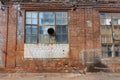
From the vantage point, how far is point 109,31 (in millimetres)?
14070

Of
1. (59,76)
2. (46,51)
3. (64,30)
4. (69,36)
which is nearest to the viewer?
(59,76)

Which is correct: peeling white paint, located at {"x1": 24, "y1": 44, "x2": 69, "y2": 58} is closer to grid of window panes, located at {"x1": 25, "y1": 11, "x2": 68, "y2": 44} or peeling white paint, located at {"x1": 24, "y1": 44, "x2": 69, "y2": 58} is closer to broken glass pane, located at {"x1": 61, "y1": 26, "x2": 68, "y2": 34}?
grid of window panes, located at {"x1": 25, "y1": 11, "x2": 68, "y2": 44}

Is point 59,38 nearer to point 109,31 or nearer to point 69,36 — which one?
point 69,36

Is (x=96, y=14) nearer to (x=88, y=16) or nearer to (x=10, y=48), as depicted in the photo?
(x=88, y=16)

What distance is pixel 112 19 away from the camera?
14.1m

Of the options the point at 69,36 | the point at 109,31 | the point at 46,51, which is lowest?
the point at 46,51

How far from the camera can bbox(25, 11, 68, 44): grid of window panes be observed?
45.6ft

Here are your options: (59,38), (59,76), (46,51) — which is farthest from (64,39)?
(59,76)

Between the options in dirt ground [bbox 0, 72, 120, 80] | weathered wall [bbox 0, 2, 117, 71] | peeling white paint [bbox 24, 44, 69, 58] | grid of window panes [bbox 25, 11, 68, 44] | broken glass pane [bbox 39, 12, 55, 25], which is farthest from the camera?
broken glass pane [bbox 39, 12, 55, 25]

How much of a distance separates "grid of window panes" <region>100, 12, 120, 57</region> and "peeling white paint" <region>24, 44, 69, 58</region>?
7.31ft

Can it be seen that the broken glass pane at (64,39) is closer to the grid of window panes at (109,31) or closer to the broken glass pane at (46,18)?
the broken glass pane at (46,18)

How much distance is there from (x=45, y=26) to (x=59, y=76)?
126 inches

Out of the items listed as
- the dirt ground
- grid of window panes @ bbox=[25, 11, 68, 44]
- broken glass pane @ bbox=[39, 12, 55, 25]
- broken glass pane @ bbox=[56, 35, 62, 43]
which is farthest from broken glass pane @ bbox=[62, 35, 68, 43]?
the dirt ground

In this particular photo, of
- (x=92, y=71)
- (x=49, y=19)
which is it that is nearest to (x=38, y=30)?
(x=49, y=19)
